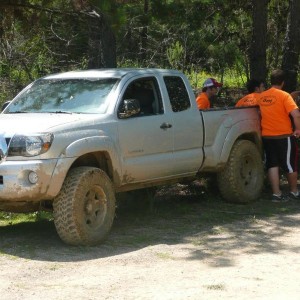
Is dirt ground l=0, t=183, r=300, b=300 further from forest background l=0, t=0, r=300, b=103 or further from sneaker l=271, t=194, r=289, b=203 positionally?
forest background l=0, t=0, r=300, b=103

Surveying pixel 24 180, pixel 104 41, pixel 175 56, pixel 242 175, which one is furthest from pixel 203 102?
pixel 175 56

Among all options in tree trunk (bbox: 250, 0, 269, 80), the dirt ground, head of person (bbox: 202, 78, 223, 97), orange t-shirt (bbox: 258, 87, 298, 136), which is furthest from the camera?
tree trunk (bbox: 250, 0, 269, 80)

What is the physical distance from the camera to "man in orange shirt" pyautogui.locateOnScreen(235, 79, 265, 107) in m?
11.3

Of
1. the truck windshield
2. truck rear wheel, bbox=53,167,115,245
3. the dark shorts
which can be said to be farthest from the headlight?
the dark shorts

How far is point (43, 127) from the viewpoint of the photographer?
7758 millimetres

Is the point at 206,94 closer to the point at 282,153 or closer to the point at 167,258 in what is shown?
the point at 282,153

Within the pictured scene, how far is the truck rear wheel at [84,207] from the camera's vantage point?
25.6 feet

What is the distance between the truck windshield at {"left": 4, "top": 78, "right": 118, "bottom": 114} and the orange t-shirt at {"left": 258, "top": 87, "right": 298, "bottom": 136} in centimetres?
280

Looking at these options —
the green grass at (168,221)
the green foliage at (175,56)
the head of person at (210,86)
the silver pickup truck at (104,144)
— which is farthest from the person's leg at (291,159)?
the green foliage at (175,56)

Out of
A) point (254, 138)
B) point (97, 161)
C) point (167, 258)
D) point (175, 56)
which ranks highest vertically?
point (175, 56)

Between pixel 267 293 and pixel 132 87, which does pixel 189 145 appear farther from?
pixel 267 293

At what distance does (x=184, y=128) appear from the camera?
9.51 m

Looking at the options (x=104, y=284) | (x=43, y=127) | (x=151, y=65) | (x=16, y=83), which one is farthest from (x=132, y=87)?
(x=151, y=65)

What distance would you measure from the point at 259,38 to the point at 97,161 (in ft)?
20.3
